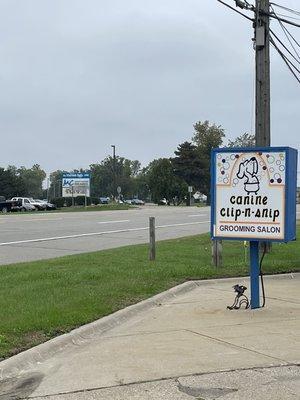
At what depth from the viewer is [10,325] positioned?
655 cm

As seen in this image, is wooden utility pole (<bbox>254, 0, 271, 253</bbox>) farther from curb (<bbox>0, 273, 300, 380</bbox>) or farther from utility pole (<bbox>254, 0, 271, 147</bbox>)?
curb (<bbox>0, 273, 300, 380</bbox>)

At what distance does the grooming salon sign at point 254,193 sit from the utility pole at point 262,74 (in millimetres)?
5667

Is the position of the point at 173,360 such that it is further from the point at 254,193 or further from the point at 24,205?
the point at 24,205

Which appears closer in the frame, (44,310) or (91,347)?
(91,347)

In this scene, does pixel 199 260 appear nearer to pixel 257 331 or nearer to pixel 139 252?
pixel 139 252

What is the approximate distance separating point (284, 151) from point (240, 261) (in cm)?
549

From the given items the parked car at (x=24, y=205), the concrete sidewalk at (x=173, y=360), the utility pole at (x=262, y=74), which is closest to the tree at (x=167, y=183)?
the parked car at (x=24, y=205)

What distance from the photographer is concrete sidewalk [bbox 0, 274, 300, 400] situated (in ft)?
16.0

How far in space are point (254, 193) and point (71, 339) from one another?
332 centimetres

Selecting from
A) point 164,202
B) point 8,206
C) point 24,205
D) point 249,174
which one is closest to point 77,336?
point 249,174

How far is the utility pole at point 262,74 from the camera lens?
1356cm

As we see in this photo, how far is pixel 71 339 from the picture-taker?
21.0ft

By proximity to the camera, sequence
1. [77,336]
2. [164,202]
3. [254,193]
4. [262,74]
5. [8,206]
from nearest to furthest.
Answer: [77,336] < [254,193] < [262,74] < [8,206] < [164,202]

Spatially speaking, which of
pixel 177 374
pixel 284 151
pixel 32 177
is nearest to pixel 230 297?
pixel 284 151
